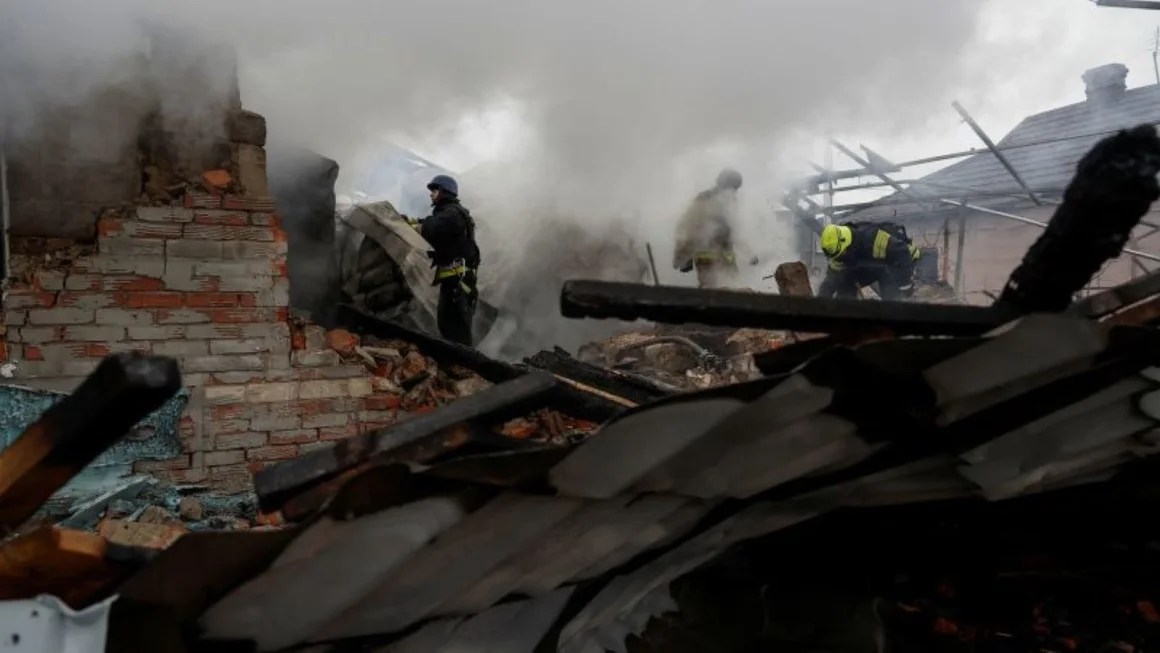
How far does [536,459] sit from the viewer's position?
127 cm

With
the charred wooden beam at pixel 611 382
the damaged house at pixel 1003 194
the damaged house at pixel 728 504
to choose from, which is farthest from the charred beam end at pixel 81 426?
the damaged house at pixel 1003 194

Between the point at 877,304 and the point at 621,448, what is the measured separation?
54 cm

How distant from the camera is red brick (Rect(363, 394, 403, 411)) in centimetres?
487

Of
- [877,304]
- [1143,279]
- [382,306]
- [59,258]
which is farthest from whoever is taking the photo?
[382,306]

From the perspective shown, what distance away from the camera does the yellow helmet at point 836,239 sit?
8258 millimetres

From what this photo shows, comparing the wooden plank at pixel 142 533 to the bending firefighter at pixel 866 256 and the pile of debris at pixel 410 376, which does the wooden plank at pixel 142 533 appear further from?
the bending firefighter at pixel 866 256

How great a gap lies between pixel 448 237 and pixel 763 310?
5083 millimetres

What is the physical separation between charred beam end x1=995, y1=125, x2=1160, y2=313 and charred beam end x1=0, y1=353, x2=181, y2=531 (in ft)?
4.66

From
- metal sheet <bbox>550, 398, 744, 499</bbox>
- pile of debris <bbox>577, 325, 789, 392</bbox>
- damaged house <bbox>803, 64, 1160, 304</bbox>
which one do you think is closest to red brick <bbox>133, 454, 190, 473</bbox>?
metal sheet <bbox>550, 398, 744, 499</bbox>

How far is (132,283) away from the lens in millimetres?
4258

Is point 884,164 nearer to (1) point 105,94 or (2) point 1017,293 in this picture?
(1) point 105,94

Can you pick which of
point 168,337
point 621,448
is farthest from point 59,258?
point 621,448

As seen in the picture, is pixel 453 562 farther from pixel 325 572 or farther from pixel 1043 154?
pixel 1043 154

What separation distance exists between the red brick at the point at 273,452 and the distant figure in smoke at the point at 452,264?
194 centimetres
